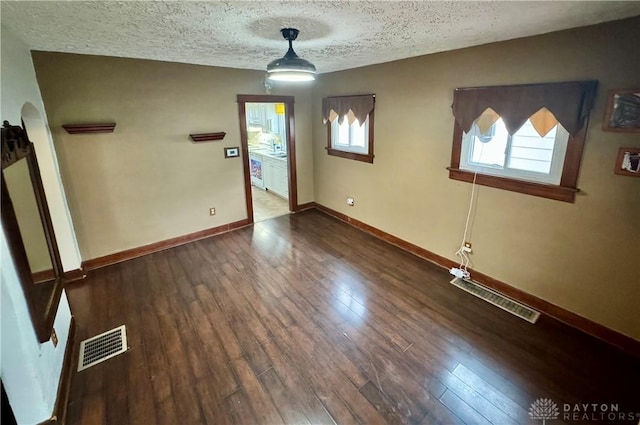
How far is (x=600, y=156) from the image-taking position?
7.22ft

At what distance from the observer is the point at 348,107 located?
4191mm

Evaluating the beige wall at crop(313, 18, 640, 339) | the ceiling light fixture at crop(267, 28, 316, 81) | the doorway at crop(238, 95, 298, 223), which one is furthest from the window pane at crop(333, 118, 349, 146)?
the ceiling light fixture at crop(267, 28, 316, 81)

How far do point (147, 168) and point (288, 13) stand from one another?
2757 millimetres

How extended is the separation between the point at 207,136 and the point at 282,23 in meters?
2.33

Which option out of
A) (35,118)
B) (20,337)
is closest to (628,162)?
(20,337)

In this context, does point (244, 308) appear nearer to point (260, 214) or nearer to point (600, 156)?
point (260, 214)

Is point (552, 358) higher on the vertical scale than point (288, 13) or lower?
lower

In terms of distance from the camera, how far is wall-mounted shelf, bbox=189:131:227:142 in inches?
154

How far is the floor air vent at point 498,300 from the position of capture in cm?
266

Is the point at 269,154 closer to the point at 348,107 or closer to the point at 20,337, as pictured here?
the point at 348,107

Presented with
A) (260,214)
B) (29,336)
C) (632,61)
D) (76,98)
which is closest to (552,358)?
(632,61)

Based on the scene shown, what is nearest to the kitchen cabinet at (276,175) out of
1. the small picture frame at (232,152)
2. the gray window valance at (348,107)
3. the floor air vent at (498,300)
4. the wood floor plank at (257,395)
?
the small picture frame at (232,152)

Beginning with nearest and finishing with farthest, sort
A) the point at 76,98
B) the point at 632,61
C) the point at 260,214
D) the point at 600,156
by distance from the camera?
1. the point at 632,61
2. the point at 600,156
3. the point at 76,98
4. the point at 260,214

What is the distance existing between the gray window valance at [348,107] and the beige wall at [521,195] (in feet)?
0.41
